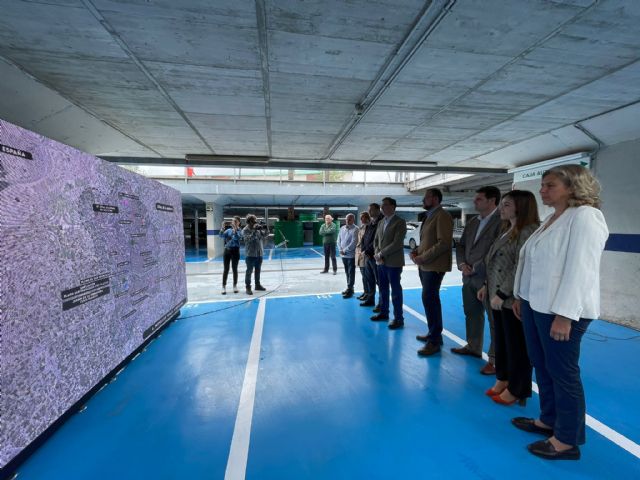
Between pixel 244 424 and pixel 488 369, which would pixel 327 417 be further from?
pixel 488 369

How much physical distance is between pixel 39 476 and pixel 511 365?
11.2 ft

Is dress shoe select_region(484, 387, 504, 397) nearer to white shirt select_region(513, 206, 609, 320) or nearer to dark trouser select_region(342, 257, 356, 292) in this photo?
white shirt select_region(513, 206, 609, 320)

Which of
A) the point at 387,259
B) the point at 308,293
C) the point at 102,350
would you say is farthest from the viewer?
the point at 308,293

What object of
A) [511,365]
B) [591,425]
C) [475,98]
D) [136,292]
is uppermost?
[475,98]

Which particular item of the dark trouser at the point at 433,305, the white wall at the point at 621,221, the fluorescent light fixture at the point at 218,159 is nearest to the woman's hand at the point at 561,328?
the dark trouser at the point at 433,305

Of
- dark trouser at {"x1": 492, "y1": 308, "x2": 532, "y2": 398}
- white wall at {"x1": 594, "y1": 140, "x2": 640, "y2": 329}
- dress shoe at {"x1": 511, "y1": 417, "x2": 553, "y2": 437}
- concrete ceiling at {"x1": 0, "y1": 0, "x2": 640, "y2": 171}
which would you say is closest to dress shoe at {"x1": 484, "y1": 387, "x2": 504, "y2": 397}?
dark trouser at {"x1": 492, "y1": 308, "x2": 532, "y2": 398}

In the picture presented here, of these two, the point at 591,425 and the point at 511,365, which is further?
the point at 511,365

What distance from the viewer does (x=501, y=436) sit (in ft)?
6.84

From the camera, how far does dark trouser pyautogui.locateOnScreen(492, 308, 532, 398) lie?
7.54 feet

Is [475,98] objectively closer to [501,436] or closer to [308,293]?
[501,436]

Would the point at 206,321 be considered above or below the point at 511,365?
below

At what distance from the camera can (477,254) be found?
9.59ft

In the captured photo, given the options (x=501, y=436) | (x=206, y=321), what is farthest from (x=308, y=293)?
(x=501, y=436)

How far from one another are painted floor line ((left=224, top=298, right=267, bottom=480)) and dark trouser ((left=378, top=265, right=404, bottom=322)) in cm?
197
